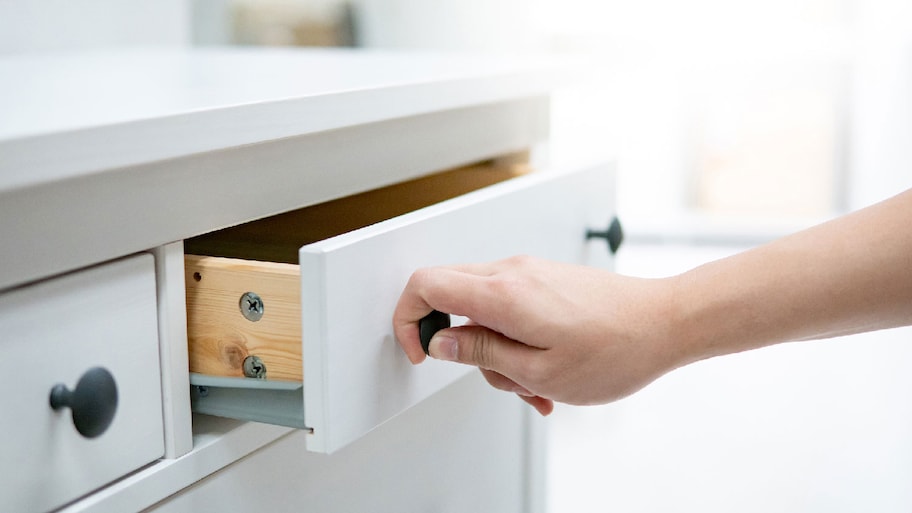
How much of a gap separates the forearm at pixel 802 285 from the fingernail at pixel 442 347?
0.13 metres

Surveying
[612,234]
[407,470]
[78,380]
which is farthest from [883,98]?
[78,380]

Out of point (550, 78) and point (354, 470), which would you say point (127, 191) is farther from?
point (550, 78)

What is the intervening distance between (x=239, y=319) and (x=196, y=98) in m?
0.11

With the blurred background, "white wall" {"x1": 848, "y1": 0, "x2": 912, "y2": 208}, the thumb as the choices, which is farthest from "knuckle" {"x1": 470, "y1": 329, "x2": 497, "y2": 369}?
"white wall" {"x1": 848, "y1": 0, "x2": 912, "y2": 208}

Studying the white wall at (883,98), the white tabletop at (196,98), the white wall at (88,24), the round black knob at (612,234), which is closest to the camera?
the white tabletop at (196,98)

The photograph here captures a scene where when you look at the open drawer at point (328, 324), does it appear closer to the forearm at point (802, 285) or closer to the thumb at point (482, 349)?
the thumb at point (482, 349)

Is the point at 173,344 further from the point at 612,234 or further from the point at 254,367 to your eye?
the point at 612,234

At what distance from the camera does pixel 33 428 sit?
40 cm

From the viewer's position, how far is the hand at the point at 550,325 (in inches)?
19.6

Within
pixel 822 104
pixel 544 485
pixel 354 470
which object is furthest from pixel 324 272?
pixel 822 104

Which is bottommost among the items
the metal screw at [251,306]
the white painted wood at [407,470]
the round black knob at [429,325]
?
the white painted wood at [407,470]

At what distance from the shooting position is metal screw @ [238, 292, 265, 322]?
48 cm

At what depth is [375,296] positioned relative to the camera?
1.59 ft

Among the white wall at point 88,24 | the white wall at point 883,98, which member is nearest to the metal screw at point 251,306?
the white wall at point 88,24
